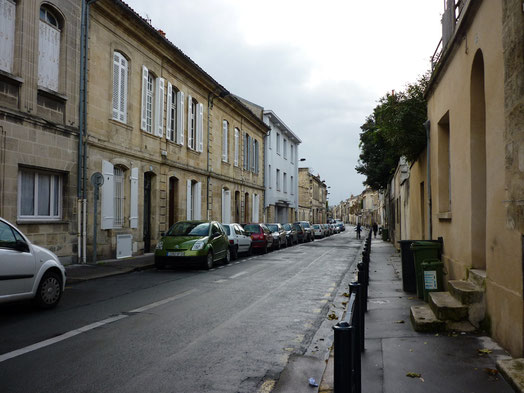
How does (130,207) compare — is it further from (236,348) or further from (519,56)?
(519,56)

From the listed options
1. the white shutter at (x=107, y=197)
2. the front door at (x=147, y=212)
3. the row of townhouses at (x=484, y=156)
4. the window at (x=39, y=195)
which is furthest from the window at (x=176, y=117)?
the row of townhouses at (x=484, y=156)

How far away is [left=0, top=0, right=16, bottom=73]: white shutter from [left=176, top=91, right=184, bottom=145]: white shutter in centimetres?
1016

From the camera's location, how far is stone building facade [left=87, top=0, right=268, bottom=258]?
15938mm

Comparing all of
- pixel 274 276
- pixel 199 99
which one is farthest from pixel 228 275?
pixel 199 99

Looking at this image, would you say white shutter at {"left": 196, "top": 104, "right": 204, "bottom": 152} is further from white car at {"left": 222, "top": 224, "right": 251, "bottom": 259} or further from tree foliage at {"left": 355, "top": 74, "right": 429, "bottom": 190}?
tree foliage at {"left": 355, "top": 74, "right": 429, "bottom": 190}

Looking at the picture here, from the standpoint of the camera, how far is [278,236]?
84.4ft

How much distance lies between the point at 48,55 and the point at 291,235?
65.9 feet

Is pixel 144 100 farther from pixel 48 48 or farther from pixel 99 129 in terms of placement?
pixel 48 48

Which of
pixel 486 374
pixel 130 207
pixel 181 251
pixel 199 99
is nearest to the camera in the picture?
pixel 486 374

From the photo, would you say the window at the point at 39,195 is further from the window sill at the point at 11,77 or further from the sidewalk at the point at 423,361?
the sidewalk at the point at 423,361

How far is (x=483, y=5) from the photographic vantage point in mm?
6129

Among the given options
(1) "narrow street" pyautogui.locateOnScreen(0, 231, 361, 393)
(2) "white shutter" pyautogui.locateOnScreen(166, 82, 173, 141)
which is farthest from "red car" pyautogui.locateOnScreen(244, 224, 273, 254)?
(1) "narrow street" pyautogui.locateOnScreen(0, 231, 361, 393)

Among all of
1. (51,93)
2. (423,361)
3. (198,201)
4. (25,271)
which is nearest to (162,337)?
(25,271)

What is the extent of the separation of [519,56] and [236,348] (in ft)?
14.5
